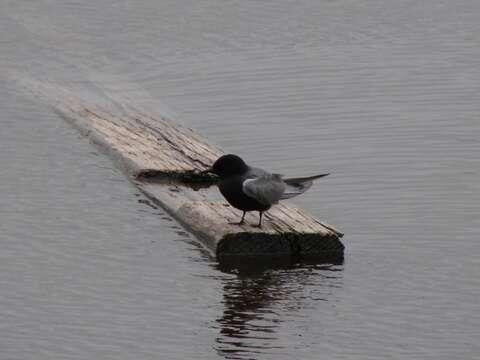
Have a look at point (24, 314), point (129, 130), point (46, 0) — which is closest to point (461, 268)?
point (24, 314)

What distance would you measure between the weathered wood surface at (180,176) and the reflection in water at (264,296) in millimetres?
175

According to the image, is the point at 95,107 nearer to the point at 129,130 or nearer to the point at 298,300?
the point at 129,130

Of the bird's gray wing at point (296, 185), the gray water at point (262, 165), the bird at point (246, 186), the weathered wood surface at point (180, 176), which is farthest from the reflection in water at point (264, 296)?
the bird's gray wing at point (296, 185)

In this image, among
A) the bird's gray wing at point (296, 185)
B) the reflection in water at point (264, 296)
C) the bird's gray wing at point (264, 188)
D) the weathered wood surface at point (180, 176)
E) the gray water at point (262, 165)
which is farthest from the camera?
the bird's gray wing at point (296, 185)

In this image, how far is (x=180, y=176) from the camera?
48.0 feet

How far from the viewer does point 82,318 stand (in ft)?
36.9

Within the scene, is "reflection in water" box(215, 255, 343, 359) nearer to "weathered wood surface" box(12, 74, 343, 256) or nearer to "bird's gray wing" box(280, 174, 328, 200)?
"weathered wood surface" box(12, 74, 343, 256)

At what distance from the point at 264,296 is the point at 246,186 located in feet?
3.67

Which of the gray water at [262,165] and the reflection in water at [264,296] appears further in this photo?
the gray water at [262,165]

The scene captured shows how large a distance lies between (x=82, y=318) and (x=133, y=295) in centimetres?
70

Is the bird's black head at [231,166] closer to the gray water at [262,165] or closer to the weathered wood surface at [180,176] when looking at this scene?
the weathered wood surface at [180,176]

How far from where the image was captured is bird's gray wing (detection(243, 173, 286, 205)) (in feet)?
41.7

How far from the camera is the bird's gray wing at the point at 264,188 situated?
1271 cm

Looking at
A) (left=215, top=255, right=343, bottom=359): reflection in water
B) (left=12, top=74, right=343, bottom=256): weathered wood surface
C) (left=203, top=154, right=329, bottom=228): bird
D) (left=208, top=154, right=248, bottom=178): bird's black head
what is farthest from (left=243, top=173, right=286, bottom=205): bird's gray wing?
(left=215, top=255, right=343, bottom=359): reflection in water
